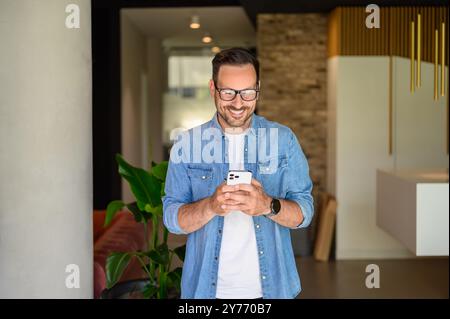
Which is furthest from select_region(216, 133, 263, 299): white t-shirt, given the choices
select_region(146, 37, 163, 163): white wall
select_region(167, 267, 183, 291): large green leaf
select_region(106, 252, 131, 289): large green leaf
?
select_region(146, 37, 163, 163): white wall

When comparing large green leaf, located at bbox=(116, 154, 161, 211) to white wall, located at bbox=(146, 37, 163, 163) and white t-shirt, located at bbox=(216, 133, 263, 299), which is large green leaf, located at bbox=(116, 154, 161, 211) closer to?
white t-shirt, located at bbox=(216, 133, 263, 299)

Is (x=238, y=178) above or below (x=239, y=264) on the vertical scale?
above

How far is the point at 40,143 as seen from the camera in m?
2.32

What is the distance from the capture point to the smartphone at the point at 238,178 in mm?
1678

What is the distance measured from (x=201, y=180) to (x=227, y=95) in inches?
10.3

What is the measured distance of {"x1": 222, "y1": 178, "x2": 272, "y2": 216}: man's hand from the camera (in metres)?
1.67

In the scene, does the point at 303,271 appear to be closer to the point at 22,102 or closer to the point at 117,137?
the point at 117,137

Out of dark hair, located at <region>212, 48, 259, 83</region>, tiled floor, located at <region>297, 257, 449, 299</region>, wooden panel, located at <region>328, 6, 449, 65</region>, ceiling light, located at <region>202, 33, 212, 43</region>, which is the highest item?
ceiling light, located at <region>202, 33, 212, 43</region>

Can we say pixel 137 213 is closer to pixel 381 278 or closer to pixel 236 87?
pixel 236 87

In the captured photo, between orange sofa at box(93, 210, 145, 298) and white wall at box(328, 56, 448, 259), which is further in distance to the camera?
white wall at box(328, 56, 448, 259)

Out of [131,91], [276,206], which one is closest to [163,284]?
[276,206]

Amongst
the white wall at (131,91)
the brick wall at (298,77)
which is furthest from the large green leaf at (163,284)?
the white wall at (131,91)

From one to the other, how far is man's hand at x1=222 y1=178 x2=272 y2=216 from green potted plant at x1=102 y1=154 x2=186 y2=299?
1126 millimetres

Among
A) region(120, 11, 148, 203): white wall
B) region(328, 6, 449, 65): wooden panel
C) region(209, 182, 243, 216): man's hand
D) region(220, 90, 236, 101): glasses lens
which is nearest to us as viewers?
region(209, 182, 243, 216): man's hand
